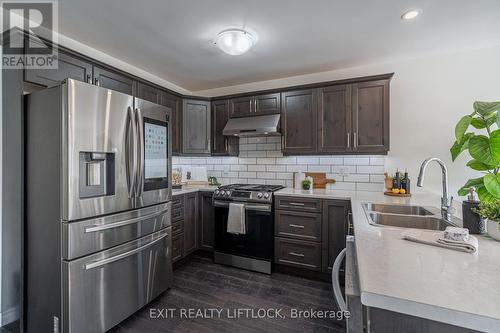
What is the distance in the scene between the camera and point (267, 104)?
3.15m

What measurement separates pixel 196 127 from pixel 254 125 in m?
0.92

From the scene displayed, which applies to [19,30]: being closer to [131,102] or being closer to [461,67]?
[131,102]

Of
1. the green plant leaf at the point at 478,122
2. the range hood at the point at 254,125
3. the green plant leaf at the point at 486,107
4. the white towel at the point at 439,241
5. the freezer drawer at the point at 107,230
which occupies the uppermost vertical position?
the range hood at the point at 254,125

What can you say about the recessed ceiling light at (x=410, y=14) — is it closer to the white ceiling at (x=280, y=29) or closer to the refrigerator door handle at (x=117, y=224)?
the white ceiling at (x=280, y=29)

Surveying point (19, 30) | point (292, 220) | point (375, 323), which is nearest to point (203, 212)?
point (292, 220)

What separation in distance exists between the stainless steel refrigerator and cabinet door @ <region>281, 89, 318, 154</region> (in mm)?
1756

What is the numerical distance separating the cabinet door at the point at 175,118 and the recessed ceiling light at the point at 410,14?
8.61 ft

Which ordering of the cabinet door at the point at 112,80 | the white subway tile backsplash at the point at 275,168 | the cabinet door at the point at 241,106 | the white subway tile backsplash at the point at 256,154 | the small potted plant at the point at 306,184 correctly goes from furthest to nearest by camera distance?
the white subway tile backsplash at the point at 256,154 → the white subway tile backsplash at the point at 275,168 → the cabinet door at the point at 241,106 → the small potted plant at the point at 306,184 → the cabinet door at the point at 112,80

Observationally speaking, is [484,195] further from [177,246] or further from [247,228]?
[177,246]

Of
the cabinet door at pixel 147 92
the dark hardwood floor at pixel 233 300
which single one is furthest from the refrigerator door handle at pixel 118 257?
the cabinet door at pixel 147 92

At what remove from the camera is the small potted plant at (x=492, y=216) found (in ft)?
3.52

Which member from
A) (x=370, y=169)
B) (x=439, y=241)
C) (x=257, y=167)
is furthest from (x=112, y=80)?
(x=370, y=169)

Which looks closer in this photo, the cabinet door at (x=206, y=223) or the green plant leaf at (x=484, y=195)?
the green plant leaf at (x=484, y=195)

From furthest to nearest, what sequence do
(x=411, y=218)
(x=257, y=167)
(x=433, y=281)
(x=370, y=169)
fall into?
(x=257, y=167)
(x=370, y=169)
(x=411, y=218)
(x=433, y=281)
